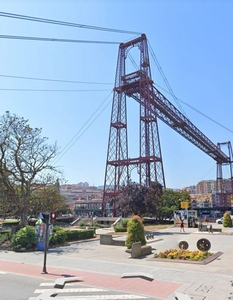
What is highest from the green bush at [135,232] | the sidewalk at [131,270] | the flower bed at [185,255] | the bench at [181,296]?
the green bush at [135,232]

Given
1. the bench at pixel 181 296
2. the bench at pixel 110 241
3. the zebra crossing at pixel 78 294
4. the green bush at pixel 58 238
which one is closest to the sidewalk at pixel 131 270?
the bench at pixel 181 296

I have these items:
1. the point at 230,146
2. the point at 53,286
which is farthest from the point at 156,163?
the point at 230,146

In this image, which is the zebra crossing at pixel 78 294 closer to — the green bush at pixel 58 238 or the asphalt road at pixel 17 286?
the asphalt road at pixel 17 286

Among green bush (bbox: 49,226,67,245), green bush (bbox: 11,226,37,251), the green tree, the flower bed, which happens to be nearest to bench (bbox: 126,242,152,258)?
the flower bed

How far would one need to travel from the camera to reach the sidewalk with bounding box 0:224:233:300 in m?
9.21

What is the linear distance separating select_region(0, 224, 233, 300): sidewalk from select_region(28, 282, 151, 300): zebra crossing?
1.62ft

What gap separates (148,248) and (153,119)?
36095mm

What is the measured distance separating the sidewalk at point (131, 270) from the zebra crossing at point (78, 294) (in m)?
0.49

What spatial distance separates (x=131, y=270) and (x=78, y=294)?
357cm

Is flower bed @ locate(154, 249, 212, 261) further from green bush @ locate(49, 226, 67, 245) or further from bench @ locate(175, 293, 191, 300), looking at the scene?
green bush @ locate(49, 226, 67, 245)

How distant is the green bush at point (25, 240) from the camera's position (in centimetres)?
1797

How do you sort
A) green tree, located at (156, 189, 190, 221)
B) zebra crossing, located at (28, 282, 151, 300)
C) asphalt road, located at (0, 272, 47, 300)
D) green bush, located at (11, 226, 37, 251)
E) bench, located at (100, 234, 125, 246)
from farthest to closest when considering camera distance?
green tree, located at (156, 189, 190, 221), bench, located at (100, 234, 125, 246), green bush, located at (11, 226, 37, 251), asphalt road, located at (0, 272, 47, 300), zebra crossing, located at (28, 282, 151, 300)

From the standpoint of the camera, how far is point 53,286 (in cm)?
991

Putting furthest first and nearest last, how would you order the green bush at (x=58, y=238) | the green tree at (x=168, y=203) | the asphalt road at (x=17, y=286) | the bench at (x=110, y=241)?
the green tree at (x=168, y=203)
the bench at (x=110, y=241)
the green bush at (x=58, y=238)
the asphalt road at (x=17, y=286)
